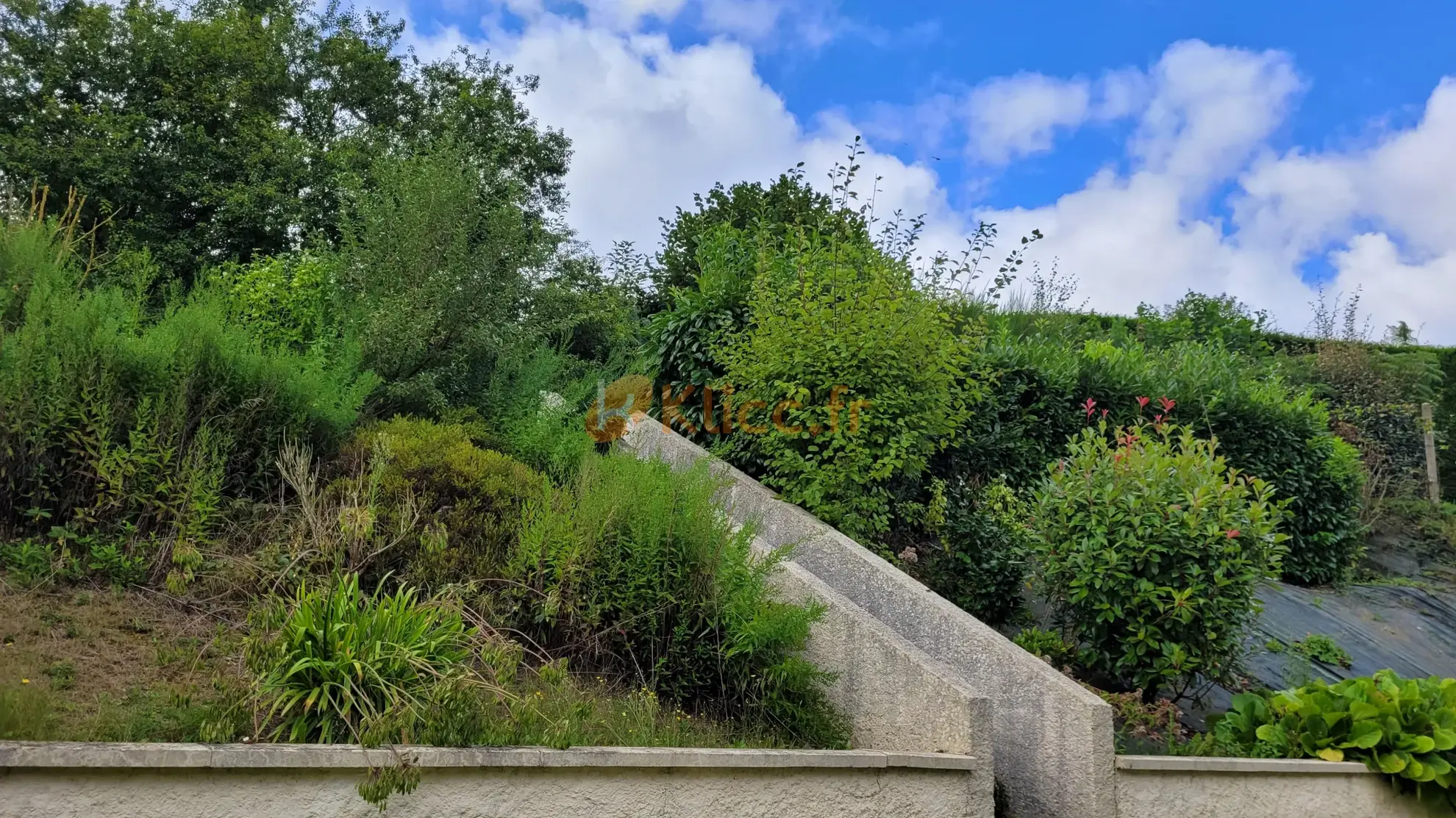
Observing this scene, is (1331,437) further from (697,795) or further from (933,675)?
(697,795)

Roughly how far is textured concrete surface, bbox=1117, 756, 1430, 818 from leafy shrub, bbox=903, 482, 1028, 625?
1.82m

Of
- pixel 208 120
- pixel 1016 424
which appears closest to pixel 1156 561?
pixel 1016 424

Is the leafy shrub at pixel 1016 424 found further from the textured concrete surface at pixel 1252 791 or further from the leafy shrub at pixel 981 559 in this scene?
the textured concrete surface at pixel 1252 791

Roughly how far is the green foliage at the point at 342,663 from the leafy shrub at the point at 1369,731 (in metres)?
4.20

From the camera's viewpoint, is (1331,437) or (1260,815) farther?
(1331,437)

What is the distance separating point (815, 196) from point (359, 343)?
554cm

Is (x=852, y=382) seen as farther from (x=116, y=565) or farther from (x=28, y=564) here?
(x=28, y=564)

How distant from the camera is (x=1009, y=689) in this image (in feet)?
14.5

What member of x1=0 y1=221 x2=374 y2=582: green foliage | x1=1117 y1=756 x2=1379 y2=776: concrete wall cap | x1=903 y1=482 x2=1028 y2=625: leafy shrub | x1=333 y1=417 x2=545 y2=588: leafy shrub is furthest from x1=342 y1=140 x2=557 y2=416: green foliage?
x1=1117 y1=756 x2=1379 y2=776: concrete wall cap

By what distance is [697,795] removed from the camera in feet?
11.2

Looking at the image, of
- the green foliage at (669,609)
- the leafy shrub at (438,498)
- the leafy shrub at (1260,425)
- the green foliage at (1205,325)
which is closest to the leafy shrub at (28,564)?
the leafy shrub at (438,498)

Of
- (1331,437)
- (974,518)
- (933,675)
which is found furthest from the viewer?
(1331,437)

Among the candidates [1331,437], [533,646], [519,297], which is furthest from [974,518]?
[1331,437]

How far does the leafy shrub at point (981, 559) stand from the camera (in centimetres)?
620
